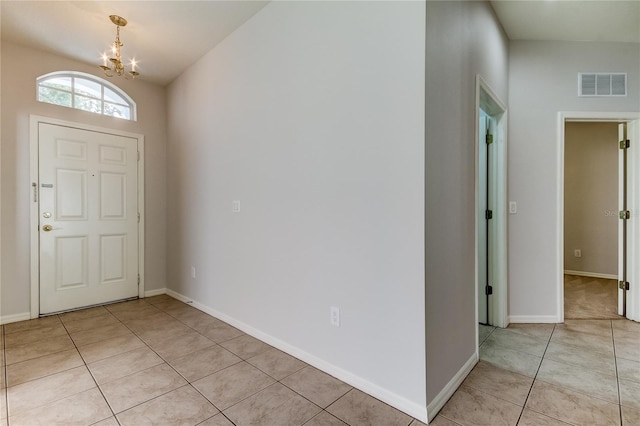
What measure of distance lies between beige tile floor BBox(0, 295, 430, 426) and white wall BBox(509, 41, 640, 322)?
2.14 metres

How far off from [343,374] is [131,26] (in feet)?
11.0

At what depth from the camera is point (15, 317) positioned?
2.96 meters

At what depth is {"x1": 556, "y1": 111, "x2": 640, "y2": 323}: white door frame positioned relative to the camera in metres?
2.87

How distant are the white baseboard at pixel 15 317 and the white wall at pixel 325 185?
185cm

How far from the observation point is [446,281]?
1.75m

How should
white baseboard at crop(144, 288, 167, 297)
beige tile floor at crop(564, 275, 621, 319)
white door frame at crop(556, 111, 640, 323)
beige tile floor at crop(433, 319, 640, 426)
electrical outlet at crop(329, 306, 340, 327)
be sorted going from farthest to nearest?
white baseboard at crop(144, 288, 167, 297) < beige tile floor at crop(564, 275, 621, 319) < white door frame at crop(556, 111, 640, 323) < electrical outlet at crop(329, 306, 340, 327) < beige tile floor at crop(433, 319, 640, 426)

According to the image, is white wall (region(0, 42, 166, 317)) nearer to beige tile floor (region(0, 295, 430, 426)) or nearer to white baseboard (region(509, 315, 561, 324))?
beige tile floor (region(0, 295, 430, 426))

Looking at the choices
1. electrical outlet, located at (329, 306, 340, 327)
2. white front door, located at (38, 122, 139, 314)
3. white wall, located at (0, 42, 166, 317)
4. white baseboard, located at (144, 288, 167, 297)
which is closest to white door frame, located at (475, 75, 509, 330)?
electrical outlet, located at (329, 306, 340, 327)

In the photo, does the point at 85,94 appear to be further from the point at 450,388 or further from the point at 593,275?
the point at 593,275

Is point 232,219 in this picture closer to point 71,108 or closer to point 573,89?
point 71,108

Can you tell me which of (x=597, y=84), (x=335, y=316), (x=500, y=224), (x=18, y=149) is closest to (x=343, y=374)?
(x=335, y=316)

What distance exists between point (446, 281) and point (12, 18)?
13.2ft

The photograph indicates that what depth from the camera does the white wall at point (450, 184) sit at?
1.59 m

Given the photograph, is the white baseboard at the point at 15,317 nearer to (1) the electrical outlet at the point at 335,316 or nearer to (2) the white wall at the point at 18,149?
(2) the white wall at the point at 18,149
